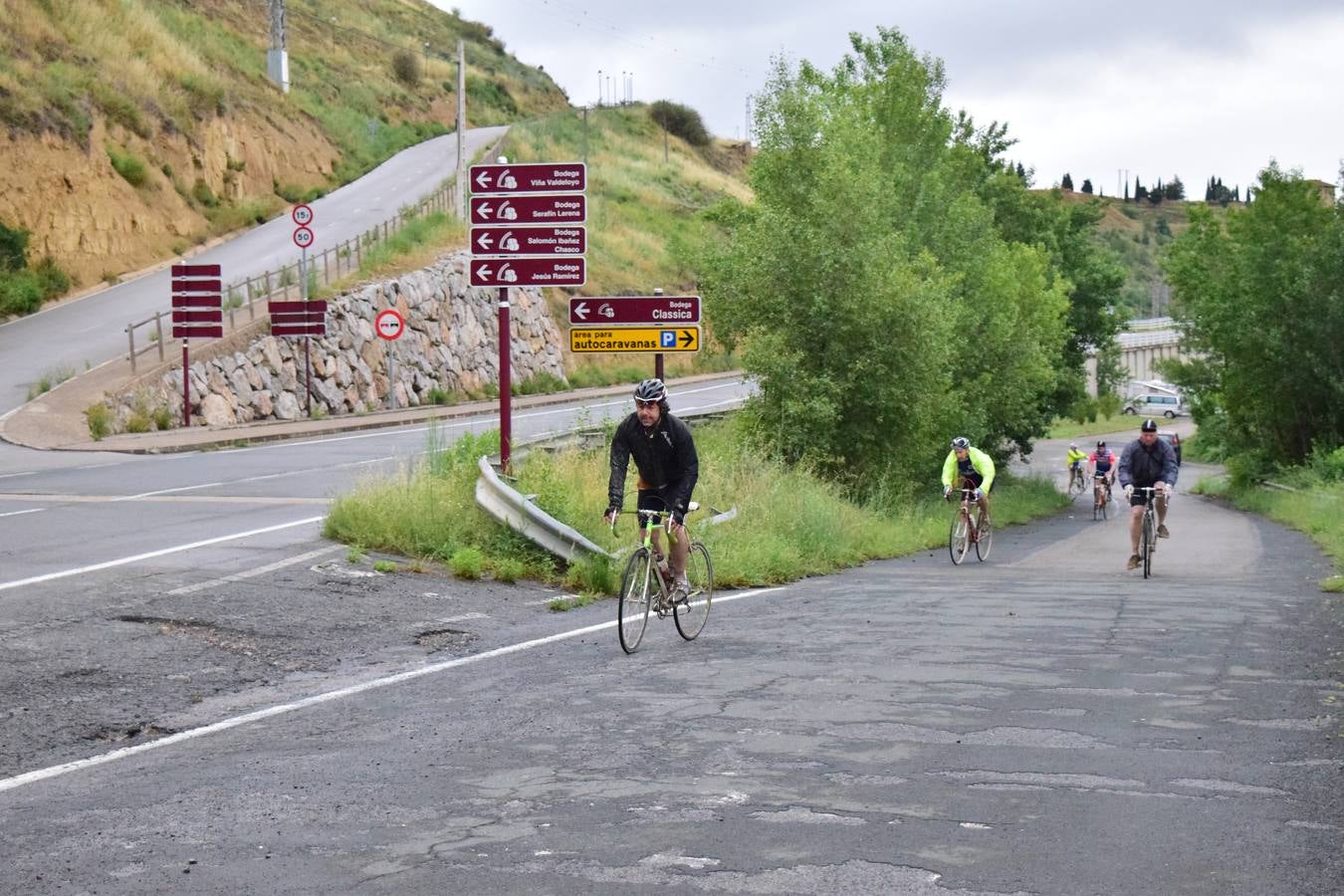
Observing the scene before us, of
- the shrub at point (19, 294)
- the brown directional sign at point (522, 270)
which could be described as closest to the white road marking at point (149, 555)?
the brown directional sign at point (522, 270)

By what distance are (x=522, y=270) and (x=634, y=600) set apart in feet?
23.2

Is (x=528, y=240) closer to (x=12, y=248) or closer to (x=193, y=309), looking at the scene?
(x=193, y=309)

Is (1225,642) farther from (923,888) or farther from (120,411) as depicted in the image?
(120,411)

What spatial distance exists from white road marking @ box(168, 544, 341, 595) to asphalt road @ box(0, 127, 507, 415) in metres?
17.8

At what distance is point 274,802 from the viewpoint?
6.78 m

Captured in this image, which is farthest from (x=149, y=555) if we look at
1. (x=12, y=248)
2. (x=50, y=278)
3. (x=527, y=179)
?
(x=50, y=278)

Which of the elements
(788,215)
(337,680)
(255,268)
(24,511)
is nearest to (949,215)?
(788,215)

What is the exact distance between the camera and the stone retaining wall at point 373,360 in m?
34.7

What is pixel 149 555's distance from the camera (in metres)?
14.4

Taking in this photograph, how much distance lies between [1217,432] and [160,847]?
59614mm

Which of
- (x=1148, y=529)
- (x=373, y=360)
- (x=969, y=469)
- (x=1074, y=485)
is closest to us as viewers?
(x=1148, y=529)

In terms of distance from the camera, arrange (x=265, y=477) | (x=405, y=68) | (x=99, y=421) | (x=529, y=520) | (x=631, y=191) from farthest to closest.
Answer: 1. (x=405, y=68)
2. (x=631, y=191)
3. (x=99, y=421)
4. (x=265, y=477)
5. (x=529, y=520)

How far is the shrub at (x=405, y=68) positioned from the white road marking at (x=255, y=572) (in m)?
89.1

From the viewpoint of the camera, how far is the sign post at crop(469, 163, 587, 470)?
17.3m
